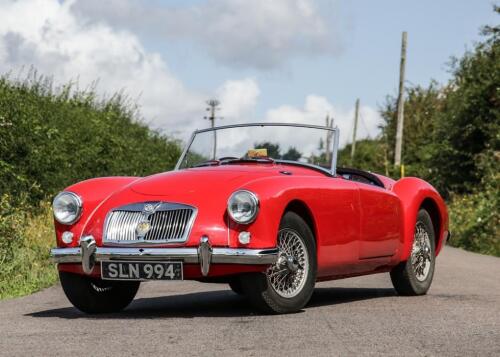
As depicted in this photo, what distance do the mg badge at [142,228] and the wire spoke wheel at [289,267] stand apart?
2.90 ft

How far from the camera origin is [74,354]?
575 cm

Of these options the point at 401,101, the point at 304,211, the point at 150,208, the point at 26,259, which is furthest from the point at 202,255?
the point at 401,101

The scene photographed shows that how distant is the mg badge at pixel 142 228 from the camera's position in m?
7.48

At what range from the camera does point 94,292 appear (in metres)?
8.09

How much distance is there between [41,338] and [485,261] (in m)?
10.6

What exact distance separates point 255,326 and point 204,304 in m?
1.86

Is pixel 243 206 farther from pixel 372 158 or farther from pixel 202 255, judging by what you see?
pixel 372 158

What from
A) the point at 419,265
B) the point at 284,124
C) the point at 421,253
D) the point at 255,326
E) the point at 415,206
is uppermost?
the point at 284,124

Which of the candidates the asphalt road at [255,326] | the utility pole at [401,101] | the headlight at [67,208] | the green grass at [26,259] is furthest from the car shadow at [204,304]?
the utility pole at [401,101]

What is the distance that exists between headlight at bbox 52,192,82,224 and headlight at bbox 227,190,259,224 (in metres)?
1.29

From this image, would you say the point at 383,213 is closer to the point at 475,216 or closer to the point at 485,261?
the point at 485,261

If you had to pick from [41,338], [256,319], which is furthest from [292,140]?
[41,338]

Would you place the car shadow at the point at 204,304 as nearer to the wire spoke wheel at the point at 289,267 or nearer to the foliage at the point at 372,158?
the wire spoke wheel at the point at 289,267

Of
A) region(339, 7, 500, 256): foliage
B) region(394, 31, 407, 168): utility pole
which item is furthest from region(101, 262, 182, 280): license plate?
region(394, 31, 407, 168): utility pole
